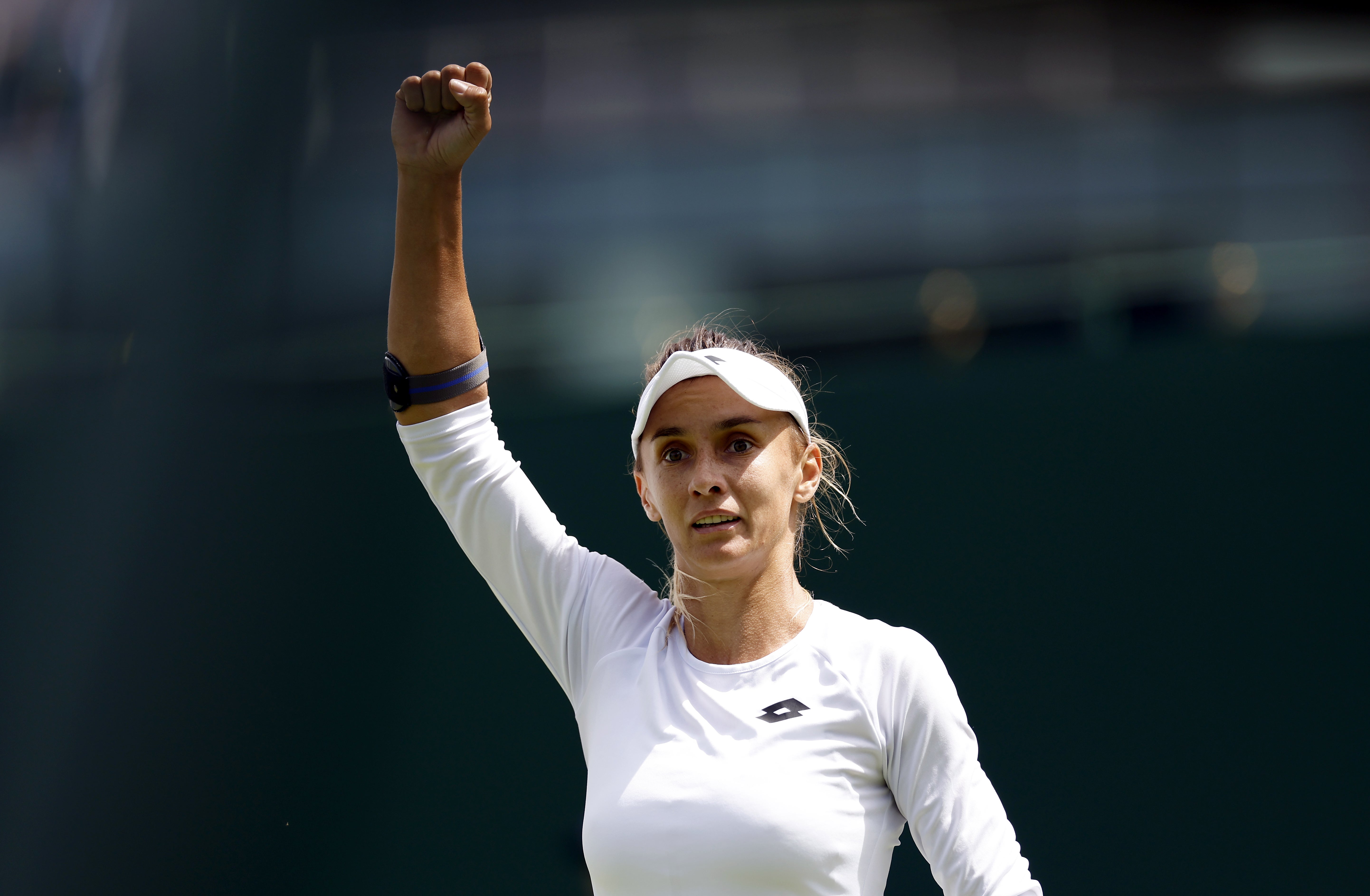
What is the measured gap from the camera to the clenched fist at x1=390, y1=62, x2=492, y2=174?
147 centimetres

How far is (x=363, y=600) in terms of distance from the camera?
3.30 meters

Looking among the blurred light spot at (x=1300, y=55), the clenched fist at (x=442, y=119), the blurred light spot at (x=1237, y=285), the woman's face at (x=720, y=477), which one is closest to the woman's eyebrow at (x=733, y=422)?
the woman's face at (x=720, y=477)

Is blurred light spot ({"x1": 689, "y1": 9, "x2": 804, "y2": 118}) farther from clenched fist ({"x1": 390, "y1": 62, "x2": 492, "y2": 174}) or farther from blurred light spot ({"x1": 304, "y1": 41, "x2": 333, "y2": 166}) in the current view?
clenched fist ({"x1": 390, "y1": 62, "x2": 492, "y2": 174})

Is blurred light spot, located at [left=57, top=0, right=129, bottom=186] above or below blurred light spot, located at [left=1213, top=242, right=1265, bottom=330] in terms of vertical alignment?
above

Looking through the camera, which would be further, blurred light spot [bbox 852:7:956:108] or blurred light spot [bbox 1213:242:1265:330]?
blurred light spot [bbox 852:7:956:108]

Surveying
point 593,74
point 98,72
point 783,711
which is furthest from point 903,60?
point 783,711

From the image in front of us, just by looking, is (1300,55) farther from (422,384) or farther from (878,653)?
(422,384)

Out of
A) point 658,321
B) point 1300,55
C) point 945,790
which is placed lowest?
point 945,790

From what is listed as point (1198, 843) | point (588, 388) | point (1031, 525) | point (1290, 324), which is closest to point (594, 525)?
point (588, 388)

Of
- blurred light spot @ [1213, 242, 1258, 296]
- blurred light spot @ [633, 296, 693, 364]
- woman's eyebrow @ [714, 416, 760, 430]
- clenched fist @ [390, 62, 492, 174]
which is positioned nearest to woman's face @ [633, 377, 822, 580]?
woman's eyebrow @ [714, 416, 760, 430]

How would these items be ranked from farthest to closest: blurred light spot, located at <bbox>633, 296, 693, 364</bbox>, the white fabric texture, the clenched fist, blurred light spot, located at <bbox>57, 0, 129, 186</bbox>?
blurred light spot, located at <bbox>633, 296, 693, 364</bbox>
blurred light spot, located at <bbox>57, 0, 129, 186</bbox>
the clenched fist
the white fabric texture

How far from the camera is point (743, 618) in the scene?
1.52m

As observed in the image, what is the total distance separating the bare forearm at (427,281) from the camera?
5.02 feet

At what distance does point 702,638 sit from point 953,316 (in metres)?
2.13
